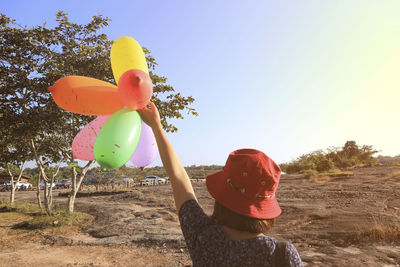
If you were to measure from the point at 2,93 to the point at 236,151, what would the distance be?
9.72m

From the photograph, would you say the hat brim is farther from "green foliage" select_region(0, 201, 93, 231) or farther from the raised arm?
"green foliage" select_region(0, 201, 93, 231)

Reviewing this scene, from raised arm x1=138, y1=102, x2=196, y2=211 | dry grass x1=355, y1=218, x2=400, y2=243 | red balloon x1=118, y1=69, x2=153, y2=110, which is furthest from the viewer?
dry grass x1=355, y1=218, x2=400, y2=243

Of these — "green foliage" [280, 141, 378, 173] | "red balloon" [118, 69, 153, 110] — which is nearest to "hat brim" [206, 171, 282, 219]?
"red balloon" [118, 69, 153, 110]

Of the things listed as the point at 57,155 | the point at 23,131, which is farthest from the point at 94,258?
the point at 57,155

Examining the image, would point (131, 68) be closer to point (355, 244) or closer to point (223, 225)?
point (223, 225)

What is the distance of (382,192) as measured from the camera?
39.0 feet

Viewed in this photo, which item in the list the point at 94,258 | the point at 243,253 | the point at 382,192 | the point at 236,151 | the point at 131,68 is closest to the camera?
the point at 243,253

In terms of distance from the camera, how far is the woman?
3.06 ft

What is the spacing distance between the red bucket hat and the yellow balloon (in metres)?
1.18

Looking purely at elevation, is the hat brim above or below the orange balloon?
below

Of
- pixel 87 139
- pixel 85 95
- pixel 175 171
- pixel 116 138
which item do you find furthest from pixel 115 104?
pixel 175 171

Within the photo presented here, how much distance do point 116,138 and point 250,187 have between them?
988mm

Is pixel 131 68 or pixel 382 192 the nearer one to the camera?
pixel 131 68

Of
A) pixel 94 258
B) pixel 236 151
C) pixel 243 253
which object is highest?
pixel 236 151
